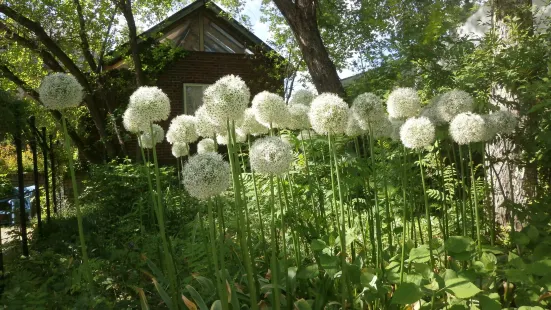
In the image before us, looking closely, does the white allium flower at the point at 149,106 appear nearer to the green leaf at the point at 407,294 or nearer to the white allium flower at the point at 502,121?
the green leaf at the point at 407,294

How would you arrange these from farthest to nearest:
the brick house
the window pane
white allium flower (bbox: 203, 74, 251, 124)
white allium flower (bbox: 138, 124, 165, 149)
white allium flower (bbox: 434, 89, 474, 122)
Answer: the window pane, the brick house, white allium flower (bbox: 138, 124, 165, 149), white allium flower (bbox: 434, 89, 474, 122), white allium flower (bbox: 203, 74, 251, 124)

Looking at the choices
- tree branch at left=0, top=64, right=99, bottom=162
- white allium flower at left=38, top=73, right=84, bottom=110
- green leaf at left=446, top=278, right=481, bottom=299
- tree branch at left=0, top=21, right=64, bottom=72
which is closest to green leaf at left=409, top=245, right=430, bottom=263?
green leaf at left=446, top=278, right=481, bottom=299

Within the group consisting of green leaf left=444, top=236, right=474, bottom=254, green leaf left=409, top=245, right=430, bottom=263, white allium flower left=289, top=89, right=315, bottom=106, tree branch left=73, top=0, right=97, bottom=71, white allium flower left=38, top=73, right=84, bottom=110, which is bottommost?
green leaf left=409, top=245, right=430, bottom=263

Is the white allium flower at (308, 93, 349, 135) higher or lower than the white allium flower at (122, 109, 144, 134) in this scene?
lower

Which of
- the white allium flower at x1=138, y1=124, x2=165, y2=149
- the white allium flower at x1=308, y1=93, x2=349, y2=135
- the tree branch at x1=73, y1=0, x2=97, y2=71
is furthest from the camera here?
the tree branch at x1=73, y1=0, x2=97, y2=71

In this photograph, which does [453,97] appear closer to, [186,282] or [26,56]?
[186,282]

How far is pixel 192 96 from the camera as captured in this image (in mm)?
15570

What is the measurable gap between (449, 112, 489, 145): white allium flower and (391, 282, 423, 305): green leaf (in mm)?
1013

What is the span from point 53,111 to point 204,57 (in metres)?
5.39

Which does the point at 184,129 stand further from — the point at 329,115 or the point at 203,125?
the point at 329,115

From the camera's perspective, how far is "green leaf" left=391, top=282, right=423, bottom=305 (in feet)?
6.89

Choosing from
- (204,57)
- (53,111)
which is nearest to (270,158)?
(53,111)

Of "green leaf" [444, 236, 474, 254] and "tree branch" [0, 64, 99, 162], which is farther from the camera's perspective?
"tree branch" [0, 64, 99, 162]

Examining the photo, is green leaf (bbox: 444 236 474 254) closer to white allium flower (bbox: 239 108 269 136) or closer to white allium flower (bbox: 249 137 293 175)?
white allium flower (bbox: 249 137 293 175)
